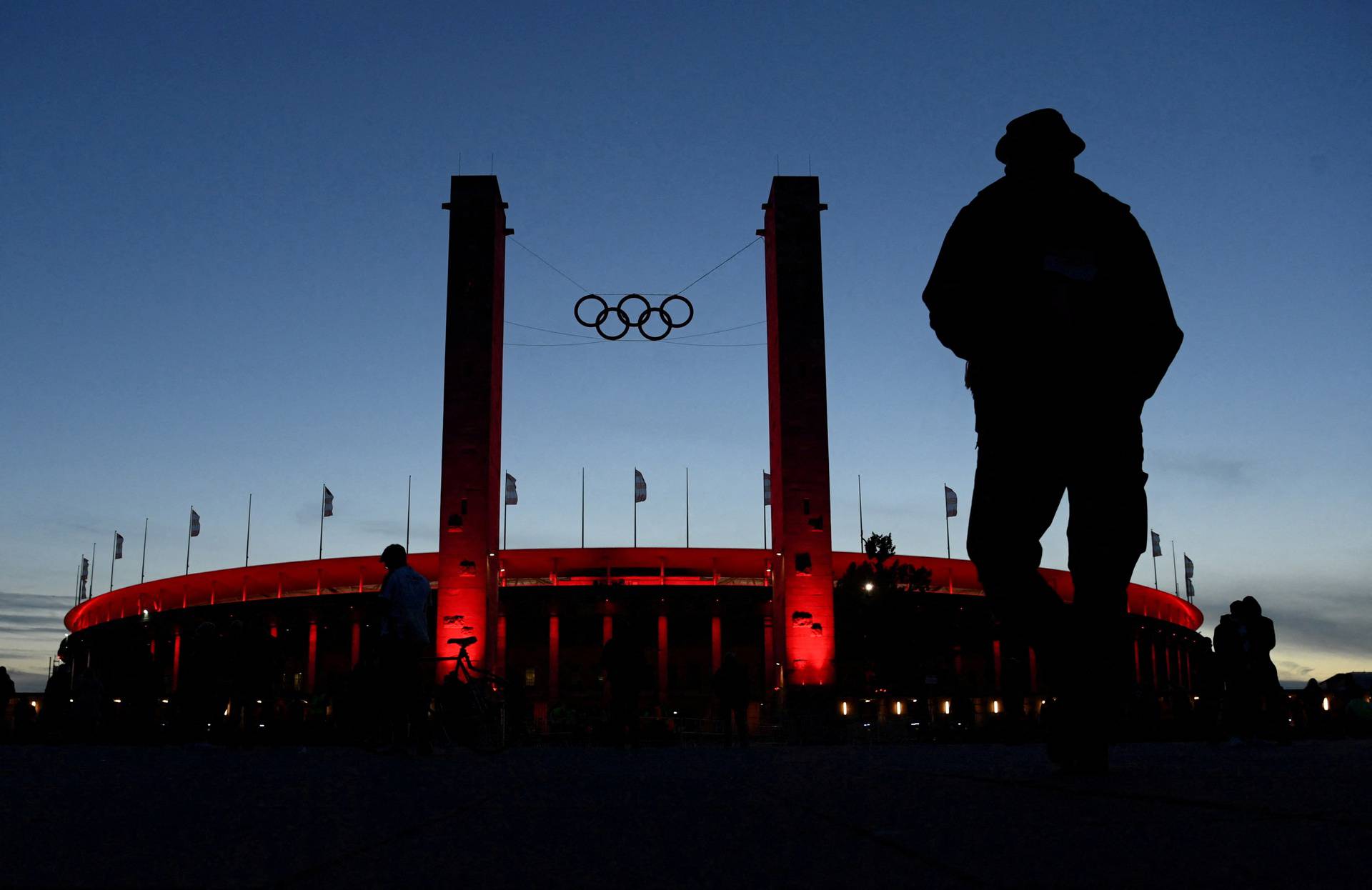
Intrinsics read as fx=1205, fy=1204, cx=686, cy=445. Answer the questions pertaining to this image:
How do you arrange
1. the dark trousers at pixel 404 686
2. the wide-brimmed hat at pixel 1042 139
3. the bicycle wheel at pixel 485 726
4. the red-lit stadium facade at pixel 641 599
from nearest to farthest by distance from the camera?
the wide-brimmed hat at pixel 1042 139 < the dark trousers at pixel 404 686 < the bicycle wheel at pixel 485 726 < the red-lit stadium facade at pixel 641 599

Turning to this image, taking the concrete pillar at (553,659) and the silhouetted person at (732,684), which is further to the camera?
the concrete pillar at (553,659)

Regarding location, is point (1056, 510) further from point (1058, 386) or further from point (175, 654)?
point (175, 654)

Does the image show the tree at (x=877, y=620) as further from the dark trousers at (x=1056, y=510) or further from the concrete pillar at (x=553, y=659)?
the dark trousers at (x=1056, y=510)

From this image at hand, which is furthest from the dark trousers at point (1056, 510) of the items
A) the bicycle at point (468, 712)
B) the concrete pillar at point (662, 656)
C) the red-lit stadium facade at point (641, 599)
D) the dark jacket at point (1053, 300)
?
the concrete pillar at point (662, 656)

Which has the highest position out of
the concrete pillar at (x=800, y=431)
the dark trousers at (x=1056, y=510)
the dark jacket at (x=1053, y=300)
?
the concrete pillar at (x=800, y=431)

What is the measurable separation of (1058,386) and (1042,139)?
3.32ft

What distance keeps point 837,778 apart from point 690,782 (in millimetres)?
768

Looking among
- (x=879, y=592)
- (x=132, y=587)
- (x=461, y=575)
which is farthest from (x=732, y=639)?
(x=132, y=587)

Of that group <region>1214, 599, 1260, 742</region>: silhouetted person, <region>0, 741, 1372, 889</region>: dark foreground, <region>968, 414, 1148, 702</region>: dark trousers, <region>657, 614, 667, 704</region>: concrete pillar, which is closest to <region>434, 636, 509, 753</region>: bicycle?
<region>1214, 599, 1260, 742</region>: silhouetted person

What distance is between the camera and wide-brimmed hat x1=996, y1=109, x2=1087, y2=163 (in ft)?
14.9

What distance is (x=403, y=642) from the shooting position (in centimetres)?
1120

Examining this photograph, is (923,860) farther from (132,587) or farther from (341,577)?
(132,587)

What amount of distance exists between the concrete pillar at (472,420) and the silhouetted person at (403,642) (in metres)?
26.4

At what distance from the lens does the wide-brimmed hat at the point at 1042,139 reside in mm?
4555
